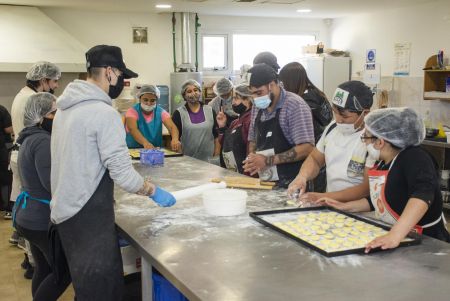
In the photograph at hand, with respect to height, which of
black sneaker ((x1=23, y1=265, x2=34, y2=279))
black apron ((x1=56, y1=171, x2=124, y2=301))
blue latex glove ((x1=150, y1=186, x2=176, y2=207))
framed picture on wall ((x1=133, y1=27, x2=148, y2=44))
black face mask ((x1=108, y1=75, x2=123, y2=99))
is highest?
framed picture on wall ((x1=133, y1=27, x2=148, y2=44))

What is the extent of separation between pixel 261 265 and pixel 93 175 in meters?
0.75

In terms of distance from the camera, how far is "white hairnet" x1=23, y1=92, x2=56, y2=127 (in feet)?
8.16

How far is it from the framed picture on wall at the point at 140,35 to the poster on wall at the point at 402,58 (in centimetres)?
359

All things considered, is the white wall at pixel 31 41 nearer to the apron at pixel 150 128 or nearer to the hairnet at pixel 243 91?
the apron at pixel 150 128

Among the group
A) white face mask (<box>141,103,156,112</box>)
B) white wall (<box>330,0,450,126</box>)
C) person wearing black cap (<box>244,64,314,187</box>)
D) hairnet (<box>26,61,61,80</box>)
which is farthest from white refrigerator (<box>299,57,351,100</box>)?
person wearing black cap (<box>244,64,314,187</box>)

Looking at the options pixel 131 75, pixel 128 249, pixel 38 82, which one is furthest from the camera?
pixel 38 82

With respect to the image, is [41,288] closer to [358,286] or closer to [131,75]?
[131,75]

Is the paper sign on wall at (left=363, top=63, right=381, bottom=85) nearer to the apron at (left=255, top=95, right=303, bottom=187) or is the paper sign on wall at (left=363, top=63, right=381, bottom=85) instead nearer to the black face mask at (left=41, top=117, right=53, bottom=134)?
the apron at (left=255, top=95, right=303, bottom=187)

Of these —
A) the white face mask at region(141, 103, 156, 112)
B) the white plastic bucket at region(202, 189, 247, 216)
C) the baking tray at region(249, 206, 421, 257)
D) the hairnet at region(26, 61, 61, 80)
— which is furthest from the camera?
the white face mask at region(141, 103, 156, 112)

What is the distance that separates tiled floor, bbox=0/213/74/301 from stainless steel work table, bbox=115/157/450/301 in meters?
1.52

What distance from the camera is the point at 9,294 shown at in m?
3.24

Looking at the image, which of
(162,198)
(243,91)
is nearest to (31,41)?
(243,91)

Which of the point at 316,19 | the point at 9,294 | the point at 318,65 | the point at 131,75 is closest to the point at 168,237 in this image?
the point at 131,75

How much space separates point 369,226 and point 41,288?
5.28 feet
